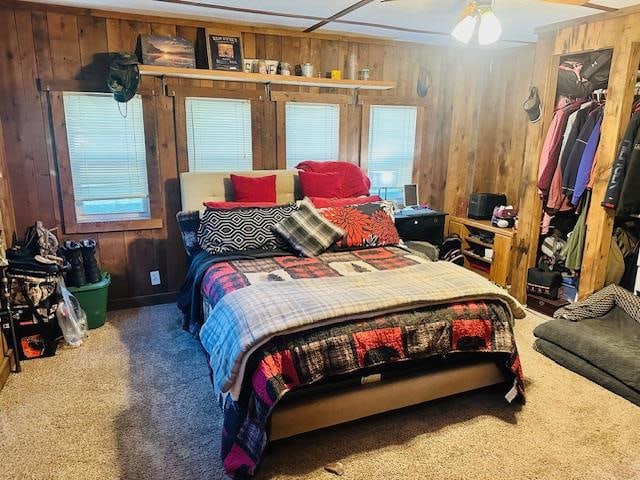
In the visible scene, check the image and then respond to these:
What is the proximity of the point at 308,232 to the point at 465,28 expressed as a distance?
1.62 metres

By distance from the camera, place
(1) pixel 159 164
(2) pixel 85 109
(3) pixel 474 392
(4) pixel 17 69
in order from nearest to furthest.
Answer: (3) pixel 474 392 → (4) pixel 17 69 → (2) pixel 85 109 → (1) pixel 159 164

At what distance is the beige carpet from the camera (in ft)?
6.68

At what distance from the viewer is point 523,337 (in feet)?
11.1

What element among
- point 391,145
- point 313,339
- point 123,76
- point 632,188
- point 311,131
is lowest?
point 313,339

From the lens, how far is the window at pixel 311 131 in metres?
4.16

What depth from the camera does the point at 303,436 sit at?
2.25m

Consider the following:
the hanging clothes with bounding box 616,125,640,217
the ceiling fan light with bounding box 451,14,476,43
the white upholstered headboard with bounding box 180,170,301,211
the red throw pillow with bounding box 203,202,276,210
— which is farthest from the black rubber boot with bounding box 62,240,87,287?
the hanging clothes with bounding box 616,125,640,217

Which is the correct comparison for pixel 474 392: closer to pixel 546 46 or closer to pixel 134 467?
pixel 134 467

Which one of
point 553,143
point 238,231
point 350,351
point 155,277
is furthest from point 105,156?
point 553,143

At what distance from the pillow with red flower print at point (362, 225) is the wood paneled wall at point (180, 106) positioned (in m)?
1.03

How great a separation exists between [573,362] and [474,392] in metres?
0.78

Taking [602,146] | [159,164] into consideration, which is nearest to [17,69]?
[159,164]

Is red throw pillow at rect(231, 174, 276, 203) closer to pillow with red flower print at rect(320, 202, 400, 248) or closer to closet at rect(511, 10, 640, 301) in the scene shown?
pillow with red flower print at rect(320, 202, 400, 248)

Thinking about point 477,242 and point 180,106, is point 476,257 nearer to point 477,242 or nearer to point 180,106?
point 477,242
